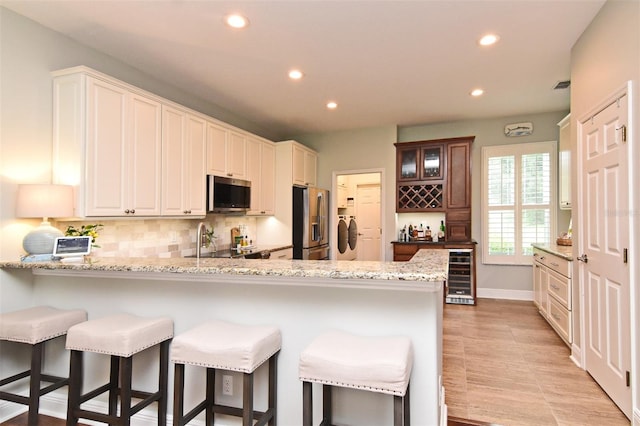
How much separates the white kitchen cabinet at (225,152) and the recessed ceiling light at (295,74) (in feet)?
3.35

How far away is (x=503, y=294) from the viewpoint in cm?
514

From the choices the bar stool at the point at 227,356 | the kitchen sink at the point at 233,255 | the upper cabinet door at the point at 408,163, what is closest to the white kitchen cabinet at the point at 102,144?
the kitchen sink at the point at 233,255

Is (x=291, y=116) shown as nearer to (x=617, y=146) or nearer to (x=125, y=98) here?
(x=125, y=98)

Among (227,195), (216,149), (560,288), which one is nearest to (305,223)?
(227,195)

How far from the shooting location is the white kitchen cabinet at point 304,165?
16.9 feet

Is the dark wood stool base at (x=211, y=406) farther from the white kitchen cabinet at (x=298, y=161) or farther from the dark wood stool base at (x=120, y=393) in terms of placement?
the white kitchen cabinet at (x=298, y=161)

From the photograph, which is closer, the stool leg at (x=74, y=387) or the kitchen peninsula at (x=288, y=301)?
the kitchen peninsula at (x=288, y=301)

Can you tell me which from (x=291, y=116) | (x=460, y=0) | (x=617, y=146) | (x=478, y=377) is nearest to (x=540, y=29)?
(x=460, y=0)

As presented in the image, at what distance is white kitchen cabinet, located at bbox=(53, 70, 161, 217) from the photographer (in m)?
2.48

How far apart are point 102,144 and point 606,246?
144 inches

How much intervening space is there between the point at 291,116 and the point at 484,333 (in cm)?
362

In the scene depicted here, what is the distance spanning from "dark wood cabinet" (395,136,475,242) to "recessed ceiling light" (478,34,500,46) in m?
2.28

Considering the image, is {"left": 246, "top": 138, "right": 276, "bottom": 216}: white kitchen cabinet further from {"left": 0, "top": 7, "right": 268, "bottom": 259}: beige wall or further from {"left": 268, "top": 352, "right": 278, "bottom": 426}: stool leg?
{"left": 268, "top": 352, "right": 278, "bottom": 426}: stool leg

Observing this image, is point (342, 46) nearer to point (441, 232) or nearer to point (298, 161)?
point (298, 161)
